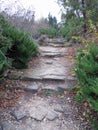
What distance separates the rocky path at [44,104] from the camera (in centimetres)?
407

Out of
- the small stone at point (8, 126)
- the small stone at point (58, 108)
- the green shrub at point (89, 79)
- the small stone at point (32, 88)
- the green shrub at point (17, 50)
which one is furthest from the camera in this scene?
the green shrub at point (17, 50)

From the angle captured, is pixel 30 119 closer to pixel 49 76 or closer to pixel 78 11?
pixel 49 76

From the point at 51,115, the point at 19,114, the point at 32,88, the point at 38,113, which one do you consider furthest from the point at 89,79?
the point at 32,88

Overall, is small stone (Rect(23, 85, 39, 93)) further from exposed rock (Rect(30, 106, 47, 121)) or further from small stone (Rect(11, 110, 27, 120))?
small stone (Rect(11, 110, 27, 120))

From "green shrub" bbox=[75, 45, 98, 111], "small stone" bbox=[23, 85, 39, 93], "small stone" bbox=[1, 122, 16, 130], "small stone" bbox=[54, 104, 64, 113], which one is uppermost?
"green shrub" bbox=[75, 45, 98, 111]

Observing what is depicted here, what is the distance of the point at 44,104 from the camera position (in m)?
4.69

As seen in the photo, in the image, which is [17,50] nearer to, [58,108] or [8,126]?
[58,108]

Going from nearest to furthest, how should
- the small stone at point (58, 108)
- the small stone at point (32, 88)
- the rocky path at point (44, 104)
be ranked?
the rocky path at point (44, 104) < the small stone at point (58, 108) < the small stone at point (32, 88)

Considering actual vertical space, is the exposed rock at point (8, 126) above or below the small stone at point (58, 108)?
below

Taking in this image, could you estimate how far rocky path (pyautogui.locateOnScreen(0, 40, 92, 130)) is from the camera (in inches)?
160

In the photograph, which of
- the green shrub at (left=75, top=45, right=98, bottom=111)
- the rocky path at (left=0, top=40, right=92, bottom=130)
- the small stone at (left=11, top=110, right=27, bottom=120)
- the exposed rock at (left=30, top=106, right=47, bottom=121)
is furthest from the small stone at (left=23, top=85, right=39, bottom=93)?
the green shrub at (left=75, top=45, right=98, bottom=111)

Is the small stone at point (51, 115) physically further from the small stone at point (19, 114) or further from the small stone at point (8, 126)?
the small stone at point (8, 126)

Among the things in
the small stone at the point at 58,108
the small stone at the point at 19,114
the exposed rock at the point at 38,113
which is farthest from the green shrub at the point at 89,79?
the small stone at the point at 19,114

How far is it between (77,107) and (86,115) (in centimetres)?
38
